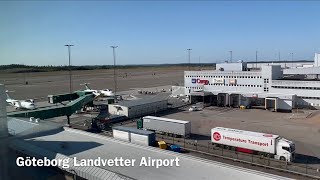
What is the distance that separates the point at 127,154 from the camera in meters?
23.9

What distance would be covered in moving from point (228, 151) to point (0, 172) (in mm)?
24300

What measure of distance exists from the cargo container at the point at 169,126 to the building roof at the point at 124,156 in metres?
14.6

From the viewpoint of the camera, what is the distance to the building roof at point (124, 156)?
19359 mm

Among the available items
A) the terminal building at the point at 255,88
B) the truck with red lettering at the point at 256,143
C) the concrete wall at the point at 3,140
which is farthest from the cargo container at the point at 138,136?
the terminal building at the point at 255,88

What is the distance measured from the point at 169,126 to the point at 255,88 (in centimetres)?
3257

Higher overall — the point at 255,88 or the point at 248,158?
the point at 255,88

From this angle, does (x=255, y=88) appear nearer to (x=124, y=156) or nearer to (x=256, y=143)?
(x=256, y=143)

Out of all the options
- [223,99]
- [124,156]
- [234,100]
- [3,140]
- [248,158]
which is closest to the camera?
[3,140]

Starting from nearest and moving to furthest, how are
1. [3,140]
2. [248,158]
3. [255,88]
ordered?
[3,140]
[248,158]
[255,88]

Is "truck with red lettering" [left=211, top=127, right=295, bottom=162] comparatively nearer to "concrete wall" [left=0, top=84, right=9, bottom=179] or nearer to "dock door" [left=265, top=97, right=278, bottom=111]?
"concrete wall" [left=0, top=84, right=9, bottom=179]

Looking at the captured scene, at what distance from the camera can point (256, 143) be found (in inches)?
1294

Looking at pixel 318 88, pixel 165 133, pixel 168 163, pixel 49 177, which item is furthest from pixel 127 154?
pixel 318 88

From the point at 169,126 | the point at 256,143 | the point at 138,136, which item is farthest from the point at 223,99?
the point at 138,136

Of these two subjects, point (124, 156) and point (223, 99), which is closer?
point (124, 156)
